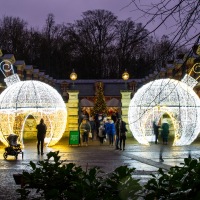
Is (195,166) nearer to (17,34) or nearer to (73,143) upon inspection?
(73,143)

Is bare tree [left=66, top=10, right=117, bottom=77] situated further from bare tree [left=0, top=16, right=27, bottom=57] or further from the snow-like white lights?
the snow-like white lights

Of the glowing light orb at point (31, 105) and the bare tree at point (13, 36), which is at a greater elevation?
the bare tree at point (13, 36)

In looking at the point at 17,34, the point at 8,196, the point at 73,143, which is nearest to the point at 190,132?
the point at 73,143

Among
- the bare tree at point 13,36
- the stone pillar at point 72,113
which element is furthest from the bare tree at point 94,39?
the stone pillar at point 72,113

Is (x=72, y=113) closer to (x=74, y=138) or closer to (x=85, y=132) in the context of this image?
(x=85, y=132)

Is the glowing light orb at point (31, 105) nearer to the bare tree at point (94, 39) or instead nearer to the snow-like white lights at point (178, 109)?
the snow-like white lights at point (178, 109)

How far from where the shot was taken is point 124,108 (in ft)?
126

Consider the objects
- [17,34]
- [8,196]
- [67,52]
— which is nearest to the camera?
[8,196]

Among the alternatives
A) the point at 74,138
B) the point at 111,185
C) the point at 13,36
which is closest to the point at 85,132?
the point at 74,138

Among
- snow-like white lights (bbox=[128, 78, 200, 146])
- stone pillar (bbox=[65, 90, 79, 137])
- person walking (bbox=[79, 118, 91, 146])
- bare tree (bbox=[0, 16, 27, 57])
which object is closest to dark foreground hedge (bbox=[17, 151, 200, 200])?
snow-like white lights (bbox=[128, 78, 200, 146])

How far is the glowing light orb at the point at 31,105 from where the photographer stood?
27797mm

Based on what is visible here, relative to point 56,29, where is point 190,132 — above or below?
below

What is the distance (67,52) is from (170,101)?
173 feet

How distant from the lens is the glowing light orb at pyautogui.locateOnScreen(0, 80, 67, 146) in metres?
27.8
